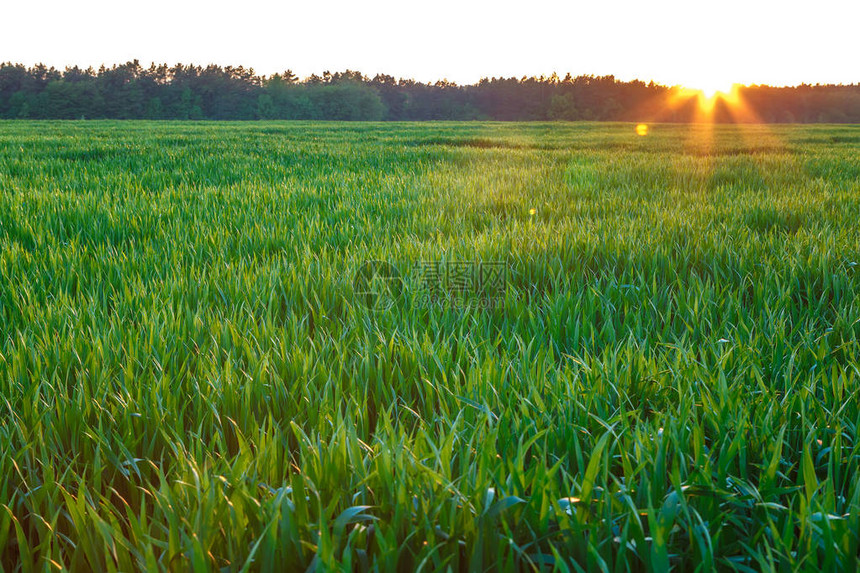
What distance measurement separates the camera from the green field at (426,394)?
2.48 ft

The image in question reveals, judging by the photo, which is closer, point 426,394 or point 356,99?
point 426,394

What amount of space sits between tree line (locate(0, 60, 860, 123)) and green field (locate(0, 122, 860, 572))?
240 feet

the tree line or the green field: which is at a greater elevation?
the tree line

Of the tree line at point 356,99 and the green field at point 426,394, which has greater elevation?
the tree line at point 356,99

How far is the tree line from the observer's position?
67000 mm

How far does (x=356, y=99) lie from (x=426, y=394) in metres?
82.9

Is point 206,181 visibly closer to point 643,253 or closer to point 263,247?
point 263,247

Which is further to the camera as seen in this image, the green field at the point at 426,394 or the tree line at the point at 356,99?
the tree line at the point at 356,99

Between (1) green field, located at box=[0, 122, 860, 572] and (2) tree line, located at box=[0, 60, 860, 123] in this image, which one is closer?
(1) green field, located at box=[0, 122, 860, 572]

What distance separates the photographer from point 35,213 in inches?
138

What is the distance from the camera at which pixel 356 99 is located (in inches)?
3095

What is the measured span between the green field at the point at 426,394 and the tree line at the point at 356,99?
7321 centimetres

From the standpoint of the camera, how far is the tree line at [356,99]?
67000mm

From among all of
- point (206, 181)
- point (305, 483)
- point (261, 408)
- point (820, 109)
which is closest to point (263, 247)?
point (261, 408)
